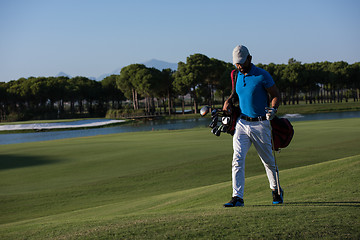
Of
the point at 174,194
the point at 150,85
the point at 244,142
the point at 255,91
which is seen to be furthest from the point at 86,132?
the point at 255,91

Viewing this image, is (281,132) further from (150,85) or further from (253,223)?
(150,85)

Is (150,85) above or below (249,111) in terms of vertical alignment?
above

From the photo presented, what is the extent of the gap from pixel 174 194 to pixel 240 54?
5.44m

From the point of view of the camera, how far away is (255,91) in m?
6.39

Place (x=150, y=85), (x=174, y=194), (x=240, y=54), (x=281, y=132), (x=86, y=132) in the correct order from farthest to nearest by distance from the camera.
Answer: (x=150, y=85) → (x=86, y=132) → (x=174, y=194) → (x=281, y=132) → (x=240, y=54)

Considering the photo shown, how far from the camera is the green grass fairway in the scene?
4.75m

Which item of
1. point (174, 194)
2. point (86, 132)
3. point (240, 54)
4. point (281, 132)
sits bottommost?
point (86, 132)

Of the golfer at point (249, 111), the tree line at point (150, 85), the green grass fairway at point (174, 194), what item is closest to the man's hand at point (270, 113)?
the golfer at point (249, 111)

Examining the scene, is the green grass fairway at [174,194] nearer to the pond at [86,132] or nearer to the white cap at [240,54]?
the white cap at [240,54]

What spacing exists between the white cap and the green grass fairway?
230 centimetres

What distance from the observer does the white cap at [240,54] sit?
6.32 m

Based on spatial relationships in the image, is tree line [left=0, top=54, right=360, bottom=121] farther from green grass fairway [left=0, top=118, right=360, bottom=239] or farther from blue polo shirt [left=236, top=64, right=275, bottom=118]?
blue polo shirt [left=236, top=64, right=275, bottom=118]

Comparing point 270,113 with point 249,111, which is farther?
point 249,111

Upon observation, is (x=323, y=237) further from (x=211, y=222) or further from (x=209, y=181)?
(x=209, y=181)
